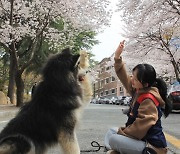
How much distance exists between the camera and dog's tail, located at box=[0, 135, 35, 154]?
3.84 metres

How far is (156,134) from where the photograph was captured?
3914 millimetres

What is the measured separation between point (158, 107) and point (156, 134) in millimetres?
299

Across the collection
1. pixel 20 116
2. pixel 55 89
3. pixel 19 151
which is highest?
pixel 55 89

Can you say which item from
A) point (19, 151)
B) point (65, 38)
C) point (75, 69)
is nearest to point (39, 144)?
point (19, 151)

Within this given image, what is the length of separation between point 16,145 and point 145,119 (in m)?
1.42

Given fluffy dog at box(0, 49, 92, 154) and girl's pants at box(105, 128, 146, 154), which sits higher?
fluffy dog at box(0, 49, 92, 154)

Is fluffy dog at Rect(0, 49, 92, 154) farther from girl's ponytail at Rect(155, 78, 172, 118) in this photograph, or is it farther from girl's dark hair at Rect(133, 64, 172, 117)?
girl's ponytail at Rect(155, 78, 172, 118)

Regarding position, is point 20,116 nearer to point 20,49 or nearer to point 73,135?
point 73,135

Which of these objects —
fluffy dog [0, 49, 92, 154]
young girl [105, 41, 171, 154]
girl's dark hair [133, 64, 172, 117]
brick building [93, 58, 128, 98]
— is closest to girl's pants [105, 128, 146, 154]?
young girl [105, 41, 171, 154]

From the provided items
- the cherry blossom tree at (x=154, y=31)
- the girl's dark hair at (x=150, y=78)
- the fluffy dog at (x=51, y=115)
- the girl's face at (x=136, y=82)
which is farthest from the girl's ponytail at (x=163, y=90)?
the cherry blossom tree at (x=154, y=31)

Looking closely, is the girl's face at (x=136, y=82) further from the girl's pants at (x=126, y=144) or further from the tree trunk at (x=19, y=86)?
the tree trunk at (x=19, y=86)

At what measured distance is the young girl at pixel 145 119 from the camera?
150 inches

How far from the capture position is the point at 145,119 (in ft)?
12.3

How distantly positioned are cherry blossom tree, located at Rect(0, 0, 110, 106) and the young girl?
17.5 m
